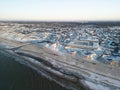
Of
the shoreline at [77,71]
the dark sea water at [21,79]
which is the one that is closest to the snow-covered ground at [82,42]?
the shoreline at [77,71]

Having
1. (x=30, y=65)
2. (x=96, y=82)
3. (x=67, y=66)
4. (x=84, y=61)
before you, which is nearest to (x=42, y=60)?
(x=30, y=65)

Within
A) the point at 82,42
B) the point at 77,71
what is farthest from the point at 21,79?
the point at 82,42

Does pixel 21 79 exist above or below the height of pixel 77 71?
below

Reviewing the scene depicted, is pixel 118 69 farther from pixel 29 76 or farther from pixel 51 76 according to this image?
pixel 29 76

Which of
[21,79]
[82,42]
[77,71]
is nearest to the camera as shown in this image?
[21,79]

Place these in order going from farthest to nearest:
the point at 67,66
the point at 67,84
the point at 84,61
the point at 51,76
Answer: the point at 84,61 → the point at 67,66 → the point at 51,76 → the point at 67,84

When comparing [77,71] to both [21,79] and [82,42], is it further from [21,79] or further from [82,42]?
[82,42]

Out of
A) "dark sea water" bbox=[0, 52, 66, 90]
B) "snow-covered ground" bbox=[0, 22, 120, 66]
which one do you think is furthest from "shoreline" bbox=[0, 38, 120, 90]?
"snow-covered ground" bbox=[0, 22, 120, 66]

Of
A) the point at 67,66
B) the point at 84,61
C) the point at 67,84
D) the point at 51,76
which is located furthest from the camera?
the point at 84,61
